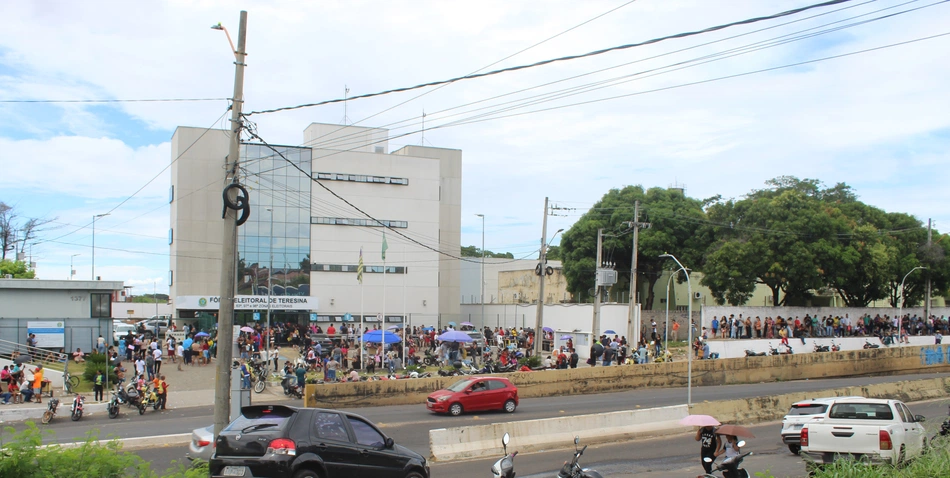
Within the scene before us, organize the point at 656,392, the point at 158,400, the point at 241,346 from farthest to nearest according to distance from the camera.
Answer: the point at 241,346
the point at 656,392
the point at 158,400

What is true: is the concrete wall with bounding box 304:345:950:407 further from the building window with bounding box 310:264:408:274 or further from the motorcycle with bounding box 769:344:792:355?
the building window with bounding box 310:264:408:274

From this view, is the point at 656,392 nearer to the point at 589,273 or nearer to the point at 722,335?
the point at 722,335

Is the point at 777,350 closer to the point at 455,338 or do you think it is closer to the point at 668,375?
the point at 668,375

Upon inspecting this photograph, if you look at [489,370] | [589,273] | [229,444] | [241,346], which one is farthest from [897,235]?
[229,444]

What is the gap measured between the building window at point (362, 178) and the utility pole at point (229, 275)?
49648 mm

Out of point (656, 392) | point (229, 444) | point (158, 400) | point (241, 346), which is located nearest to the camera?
point (229, 444)

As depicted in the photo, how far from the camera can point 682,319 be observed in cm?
5525

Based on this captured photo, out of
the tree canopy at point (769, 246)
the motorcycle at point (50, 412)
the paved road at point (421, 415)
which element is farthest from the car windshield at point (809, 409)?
the tree canopy at point (769, 246)

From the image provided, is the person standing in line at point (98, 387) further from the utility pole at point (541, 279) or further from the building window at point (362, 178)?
the building window at point (362, 178)

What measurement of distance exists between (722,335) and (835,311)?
14885 millimetres

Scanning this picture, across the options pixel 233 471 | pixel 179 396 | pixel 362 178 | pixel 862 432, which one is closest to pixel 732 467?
pixel 862 432

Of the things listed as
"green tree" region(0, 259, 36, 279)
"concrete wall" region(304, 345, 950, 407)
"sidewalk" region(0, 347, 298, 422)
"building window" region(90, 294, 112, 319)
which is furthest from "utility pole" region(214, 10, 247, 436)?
"green tree" region(0, 259, 36, 279)

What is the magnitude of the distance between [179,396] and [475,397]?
12861mm

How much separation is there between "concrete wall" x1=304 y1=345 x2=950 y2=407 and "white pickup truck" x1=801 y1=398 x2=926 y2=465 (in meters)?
16.1
